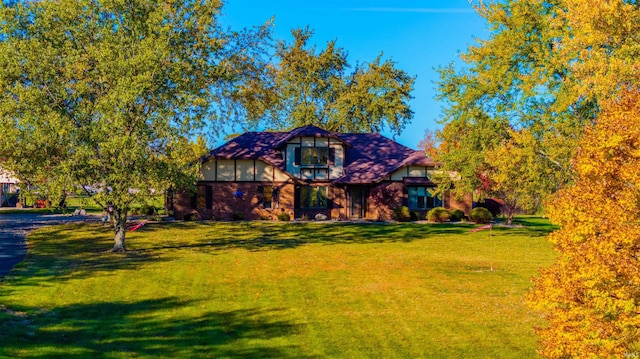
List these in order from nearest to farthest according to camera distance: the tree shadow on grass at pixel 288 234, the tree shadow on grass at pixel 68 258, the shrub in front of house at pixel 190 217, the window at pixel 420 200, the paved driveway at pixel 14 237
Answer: the tree shadow on grass at pixel 68 258 < the paved driveway at pixel 14 237 < the tree shadow on grass at pixel 288 234 < the shrub in front of house at pixel 190 217 < the window at pixel 420 200

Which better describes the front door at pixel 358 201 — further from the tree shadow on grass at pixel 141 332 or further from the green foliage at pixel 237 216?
the tree shadow on grass at pixel 141 332

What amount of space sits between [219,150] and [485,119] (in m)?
23.6

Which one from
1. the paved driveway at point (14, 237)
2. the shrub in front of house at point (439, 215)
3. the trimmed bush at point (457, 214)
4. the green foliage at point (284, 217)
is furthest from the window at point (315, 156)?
the paved driveway at point (14, 237)

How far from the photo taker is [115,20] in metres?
25.7

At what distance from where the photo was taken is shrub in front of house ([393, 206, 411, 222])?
44897 millimetres

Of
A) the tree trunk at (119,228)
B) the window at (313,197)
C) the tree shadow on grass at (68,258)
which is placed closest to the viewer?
the tree shadow on grass at (68,258)

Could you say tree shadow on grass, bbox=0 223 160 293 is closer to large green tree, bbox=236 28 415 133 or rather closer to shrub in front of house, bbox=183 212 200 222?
shrub in front of house, bbox=183 212 200 222

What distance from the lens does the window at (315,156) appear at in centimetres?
4778

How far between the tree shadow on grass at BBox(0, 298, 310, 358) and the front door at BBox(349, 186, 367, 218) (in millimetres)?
32724

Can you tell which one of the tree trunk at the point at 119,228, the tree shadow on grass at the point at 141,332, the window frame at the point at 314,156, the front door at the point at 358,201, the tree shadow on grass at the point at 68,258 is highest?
the window frame at the point at 314,156

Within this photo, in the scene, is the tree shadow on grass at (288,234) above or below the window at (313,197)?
below

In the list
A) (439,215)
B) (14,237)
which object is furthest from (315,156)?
(14,237)

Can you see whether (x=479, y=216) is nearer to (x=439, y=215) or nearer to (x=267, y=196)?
(x=439, y=215)

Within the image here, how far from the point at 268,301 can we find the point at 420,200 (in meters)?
32.4
